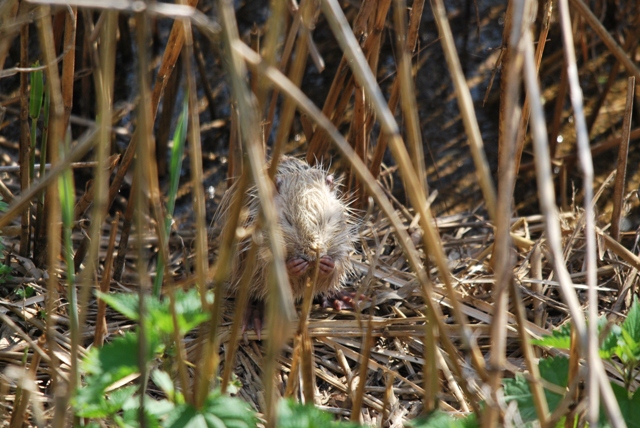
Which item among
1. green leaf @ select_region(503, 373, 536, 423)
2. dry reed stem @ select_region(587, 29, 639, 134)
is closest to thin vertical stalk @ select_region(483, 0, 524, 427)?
green leaf @ select_region(503, 373, 536, 423)

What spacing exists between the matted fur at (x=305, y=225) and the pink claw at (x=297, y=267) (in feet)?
0.09

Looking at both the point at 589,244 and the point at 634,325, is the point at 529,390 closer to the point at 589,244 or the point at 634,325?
the point at 634,325

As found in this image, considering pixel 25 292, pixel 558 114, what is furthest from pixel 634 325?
pixel 558 114

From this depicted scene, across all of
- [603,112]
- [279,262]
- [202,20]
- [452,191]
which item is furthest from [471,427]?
[603,112]

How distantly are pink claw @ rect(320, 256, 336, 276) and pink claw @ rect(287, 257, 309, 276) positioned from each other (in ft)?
0.21

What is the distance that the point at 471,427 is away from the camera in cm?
157

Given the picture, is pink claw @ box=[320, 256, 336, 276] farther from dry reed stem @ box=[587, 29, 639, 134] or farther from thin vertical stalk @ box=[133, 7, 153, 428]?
dry reed stem @ box=[587, 29, 639, 134]

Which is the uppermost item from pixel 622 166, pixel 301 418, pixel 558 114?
pixel 558 114

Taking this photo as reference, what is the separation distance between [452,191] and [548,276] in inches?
48.7

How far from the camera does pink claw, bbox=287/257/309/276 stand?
264 centimetres

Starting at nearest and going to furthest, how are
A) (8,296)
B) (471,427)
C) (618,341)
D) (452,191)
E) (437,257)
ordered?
(437,257) → (471,427) → (618,341) → (8,296) → (452,191)

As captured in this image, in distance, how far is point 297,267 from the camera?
2639 mm

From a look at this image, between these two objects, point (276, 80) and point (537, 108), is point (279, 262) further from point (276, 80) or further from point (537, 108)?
point (537, 108)

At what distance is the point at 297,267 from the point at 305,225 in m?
0.18
